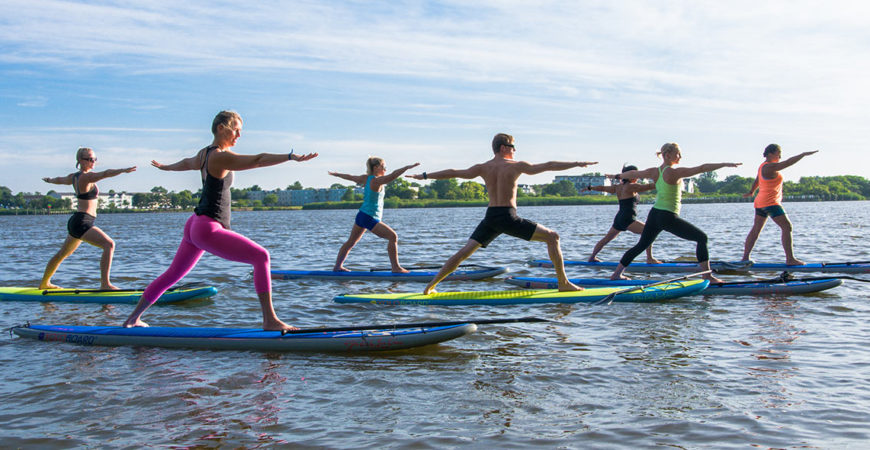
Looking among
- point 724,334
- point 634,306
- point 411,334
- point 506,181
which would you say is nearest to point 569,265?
point 634,306

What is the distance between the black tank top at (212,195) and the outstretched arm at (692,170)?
22.0 feet

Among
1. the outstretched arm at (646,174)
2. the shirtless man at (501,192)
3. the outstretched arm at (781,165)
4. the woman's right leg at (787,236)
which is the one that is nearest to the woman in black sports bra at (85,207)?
the shirtless man at (501,192)

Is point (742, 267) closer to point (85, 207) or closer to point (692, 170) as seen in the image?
point (692, 170)

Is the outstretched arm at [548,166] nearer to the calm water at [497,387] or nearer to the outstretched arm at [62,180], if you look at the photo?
the calm water at [497,387]

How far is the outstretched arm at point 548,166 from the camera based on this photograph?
343 inches

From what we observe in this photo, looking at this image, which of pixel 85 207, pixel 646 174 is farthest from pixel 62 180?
pixel 646 174

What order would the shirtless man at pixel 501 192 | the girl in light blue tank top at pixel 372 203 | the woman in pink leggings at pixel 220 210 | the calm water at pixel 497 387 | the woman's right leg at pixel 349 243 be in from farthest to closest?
1. the woman's right leg at pixel 349 243
2. the girl in light blue tank top at pixel 372 203
3. the shirtless man at pixel 501 192
4. the woman in pink leggings at pixel 220 210
5. the calm water at pixel 497 387

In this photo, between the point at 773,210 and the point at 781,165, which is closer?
the point at 781,165

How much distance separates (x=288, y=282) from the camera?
13836 millimetres

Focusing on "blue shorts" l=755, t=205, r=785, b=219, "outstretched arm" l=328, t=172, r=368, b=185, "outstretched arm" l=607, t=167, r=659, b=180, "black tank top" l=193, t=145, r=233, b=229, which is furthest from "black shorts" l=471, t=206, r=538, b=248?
"blue shorts" l=755, t=205, r=785, b=219

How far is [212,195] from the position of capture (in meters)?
6.71

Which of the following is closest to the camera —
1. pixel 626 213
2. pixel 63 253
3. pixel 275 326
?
pixel 275 326

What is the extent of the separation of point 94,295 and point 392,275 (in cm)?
549

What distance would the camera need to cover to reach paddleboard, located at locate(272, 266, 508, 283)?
13.6m
